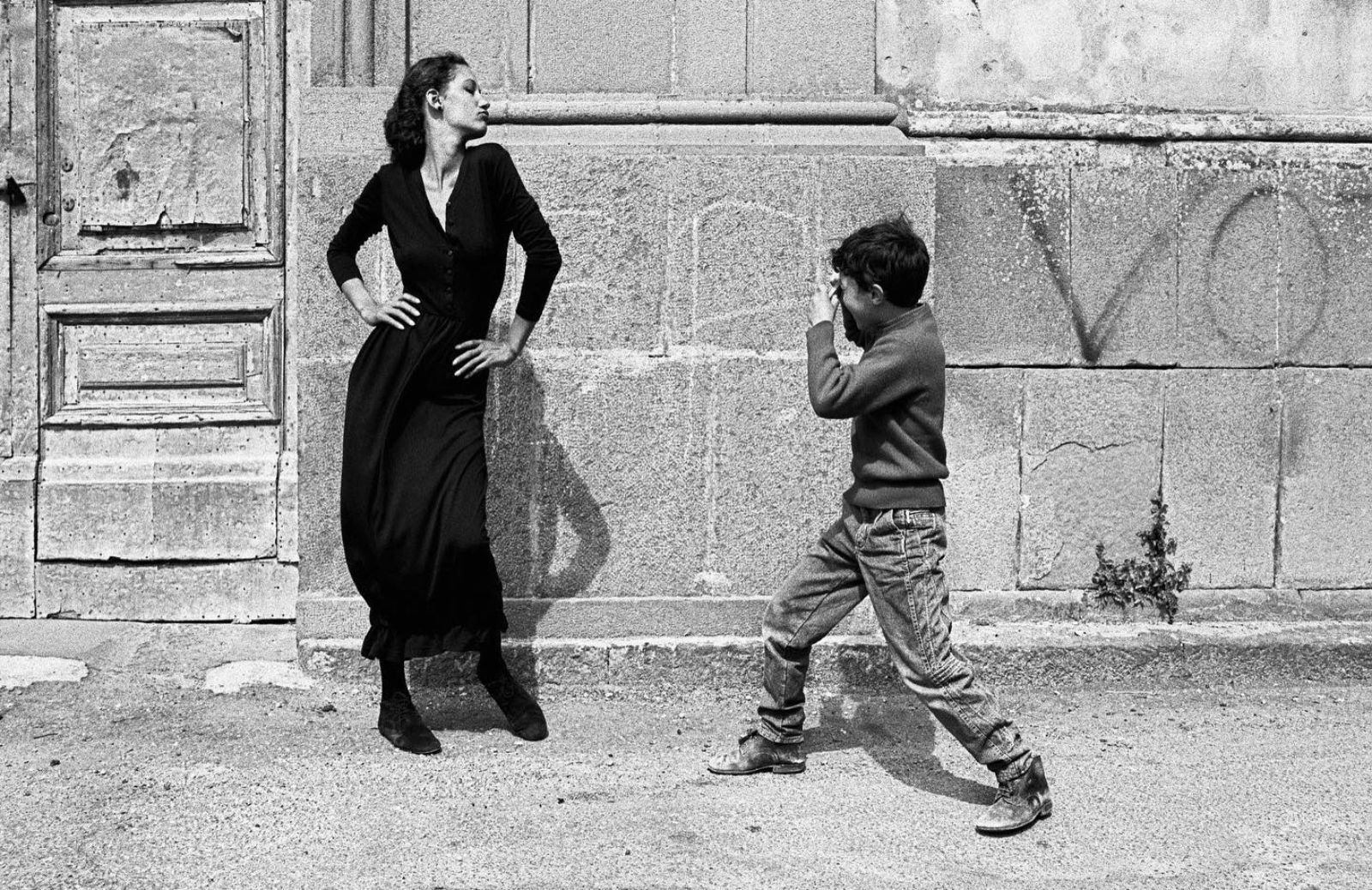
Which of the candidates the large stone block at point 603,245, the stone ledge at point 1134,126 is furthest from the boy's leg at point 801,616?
the stone ledge at point 1134,126

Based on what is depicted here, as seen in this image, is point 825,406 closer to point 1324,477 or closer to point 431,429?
point 431,429

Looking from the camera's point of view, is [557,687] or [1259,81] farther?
[1259,81]

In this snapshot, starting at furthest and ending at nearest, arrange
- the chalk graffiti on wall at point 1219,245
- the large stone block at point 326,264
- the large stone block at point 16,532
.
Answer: the large stone block at point 16,532
the chalk graffiti on wall at point 1219,245
the large stone block at point 326,264

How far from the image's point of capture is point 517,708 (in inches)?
184

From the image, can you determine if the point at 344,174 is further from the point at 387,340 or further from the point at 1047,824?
the point at 1047,824

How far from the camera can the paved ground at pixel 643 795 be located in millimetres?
3631

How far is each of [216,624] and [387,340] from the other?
1854mm

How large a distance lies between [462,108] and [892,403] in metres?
1.58

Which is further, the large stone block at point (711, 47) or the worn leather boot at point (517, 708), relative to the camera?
the large stone block at point (711, 47)

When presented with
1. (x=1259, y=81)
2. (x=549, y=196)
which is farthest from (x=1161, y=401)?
(x=549, y=196)

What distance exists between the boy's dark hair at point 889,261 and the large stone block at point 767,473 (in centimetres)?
117

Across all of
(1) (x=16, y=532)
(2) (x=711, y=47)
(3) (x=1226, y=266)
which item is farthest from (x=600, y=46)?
(1) (x=16, y=532)

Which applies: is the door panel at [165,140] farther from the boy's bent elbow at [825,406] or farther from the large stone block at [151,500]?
the boy's bent elbow at [825,406]

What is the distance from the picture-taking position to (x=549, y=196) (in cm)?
509
